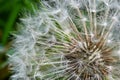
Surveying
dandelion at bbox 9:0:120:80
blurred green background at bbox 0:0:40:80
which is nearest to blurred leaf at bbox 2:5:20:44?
blurred green background at bbox 0:0:40:80

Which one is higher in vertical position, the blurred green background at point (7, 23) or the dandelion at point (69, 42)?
the blurred green background at point (7, 23)

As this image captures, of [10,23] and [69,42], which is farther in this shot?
[10,23]

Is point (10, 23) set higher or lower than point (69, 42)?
higher

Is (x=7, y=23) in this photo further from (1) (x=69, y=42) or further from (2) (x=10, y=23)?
(1) (x=69, y=42)

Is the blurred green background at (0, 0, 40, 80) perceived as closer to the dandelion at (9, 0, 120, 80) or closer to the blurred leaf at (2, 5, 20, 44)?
the blurred leaf at (2, 5, 20, 44)

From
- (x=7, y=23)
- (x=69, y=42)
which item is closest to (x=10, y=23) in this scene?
(x=7, y=23)


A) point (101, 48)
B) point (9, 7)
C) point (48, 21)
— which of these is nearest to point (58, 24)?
point (48, 21)

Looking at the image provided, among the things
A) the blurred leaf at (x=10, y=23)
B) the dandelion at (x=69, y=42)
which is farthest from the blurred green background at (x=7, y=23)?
the dandelion at (x=69, y=42)

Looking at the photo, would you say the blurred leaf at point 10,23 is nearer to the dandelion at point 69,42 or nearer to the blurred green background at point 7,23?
the blurred green background at point 7,23
